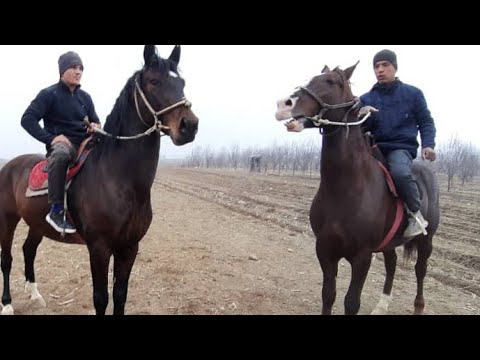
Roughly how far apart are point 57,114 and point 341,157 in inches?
122

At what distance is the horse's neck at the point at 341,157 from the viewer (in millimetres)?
3426

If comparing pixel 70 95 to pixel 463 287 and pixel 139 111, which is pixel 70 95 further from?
pixel 463 287

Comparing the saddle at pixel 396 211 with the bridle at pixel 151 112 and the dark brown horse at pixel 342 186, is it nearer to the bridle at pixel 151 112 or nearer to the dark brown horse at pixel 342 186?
the dark brown horse at pixel 342 186

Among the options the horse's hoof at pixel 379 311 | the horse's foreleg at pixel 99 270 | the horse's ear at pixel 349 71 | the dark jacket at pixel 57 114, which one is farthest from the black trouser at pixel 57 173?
the horse's hoof at pixel 379 311

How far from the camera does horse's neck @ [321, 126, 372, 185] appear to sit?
3.43 metres

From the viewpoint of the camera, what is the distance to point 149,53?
10.2 feet

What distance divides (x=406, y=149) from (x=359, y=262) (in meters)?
1.62

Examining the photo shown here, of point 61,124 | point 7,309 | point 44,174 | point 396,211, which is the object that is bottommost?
point 7,309

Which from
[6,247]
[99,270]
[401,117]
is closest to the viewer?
[99,270]

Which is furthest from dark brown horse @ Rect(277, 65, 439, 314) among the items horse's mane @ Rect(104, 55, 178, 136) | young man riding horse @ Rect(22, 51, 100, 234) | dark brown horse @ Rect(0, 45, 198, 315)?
young man riding horse @ Rect(22, 51, 100, 234)

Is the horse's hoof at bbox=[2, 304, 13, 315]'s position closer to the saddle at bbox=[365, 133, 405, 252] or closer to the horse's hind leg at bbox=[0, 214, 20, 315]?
the horse's hind leg at bbox=[0, 214, 20, 315]

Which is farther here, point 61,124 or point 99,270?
point 61,124

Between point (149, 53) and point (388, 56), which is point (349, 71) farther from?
point (149, 53)

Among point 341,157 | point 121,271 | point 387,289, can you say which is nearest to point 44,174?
point 121,271
